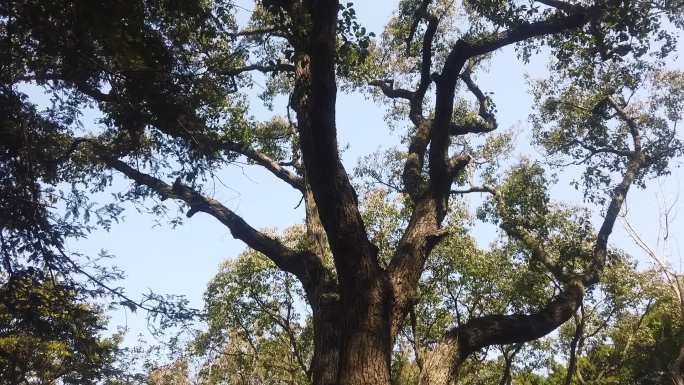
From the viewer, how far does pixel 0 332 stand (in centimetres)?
1004

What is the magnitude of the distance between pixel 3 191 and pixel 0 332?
664 centimetres

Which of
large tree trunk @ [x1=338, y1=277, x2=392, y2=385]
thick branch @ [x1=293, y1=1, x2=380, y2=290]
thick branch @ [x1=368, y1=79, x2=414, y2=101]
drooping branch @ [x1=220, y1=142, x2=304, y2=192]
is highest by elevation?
thick branch @ [x1=368, y1=79, x2=414, y2=101]

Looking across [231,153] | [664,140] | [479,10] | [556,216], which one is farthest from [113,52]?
[664,140]

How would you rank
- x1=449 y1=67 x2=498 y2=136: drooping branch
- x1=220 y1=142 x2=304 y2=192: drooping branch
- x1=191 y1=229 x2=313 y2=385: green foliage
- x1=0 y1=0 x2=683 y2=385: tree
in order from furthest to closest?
x1=191 y1=229 x2=313 y2=385: green foliage
x1=220 y1=142 x2=304 y2=192: drooping branch
x1=449 y1=67 x2=498 y2=136: drooping branch
x1=0 y1=0 x2=683 y2=385: tree

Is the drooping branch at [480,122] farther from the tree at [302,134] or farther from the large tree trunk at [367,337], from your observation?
the large tree trunk at [367,337]

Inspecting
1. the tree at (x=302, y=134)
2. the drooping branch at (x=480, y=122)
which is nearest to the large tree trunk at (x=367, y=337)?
the tree at (x=302, y=134)

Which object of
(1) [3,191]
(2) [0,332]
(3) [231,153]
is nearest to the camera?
(1) [3,191]

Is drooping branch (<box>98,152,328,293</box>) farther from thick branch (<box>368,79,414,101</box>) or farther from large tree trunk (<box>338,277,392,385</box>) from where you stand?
thick branch (<box>368,79,414,101</box>)

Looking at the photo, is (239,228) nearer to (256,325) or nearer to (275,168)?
(275,168)

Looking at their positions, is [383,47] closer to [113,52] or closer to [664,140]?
[664,140]

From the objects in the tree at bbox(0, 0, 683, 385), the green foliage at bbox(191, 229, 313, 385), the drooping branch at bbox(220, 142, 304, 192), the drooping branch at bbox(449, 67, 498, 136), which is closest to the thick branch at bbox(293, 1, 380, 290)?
the tree at bbox(0, 0, 683, 385)

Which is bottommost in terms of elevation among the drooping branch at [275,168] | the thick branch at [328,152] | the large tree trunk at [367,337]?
the large tree trunk at [367,337]

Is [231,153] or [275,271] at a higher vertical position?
[275,271]

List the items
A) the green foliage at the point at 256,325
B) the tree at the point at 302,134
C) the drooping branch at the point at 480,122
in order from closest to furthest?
the tree at the point at 302,134, the drooping branch at the point at 480,122, the green foliage at the point at 256,325
